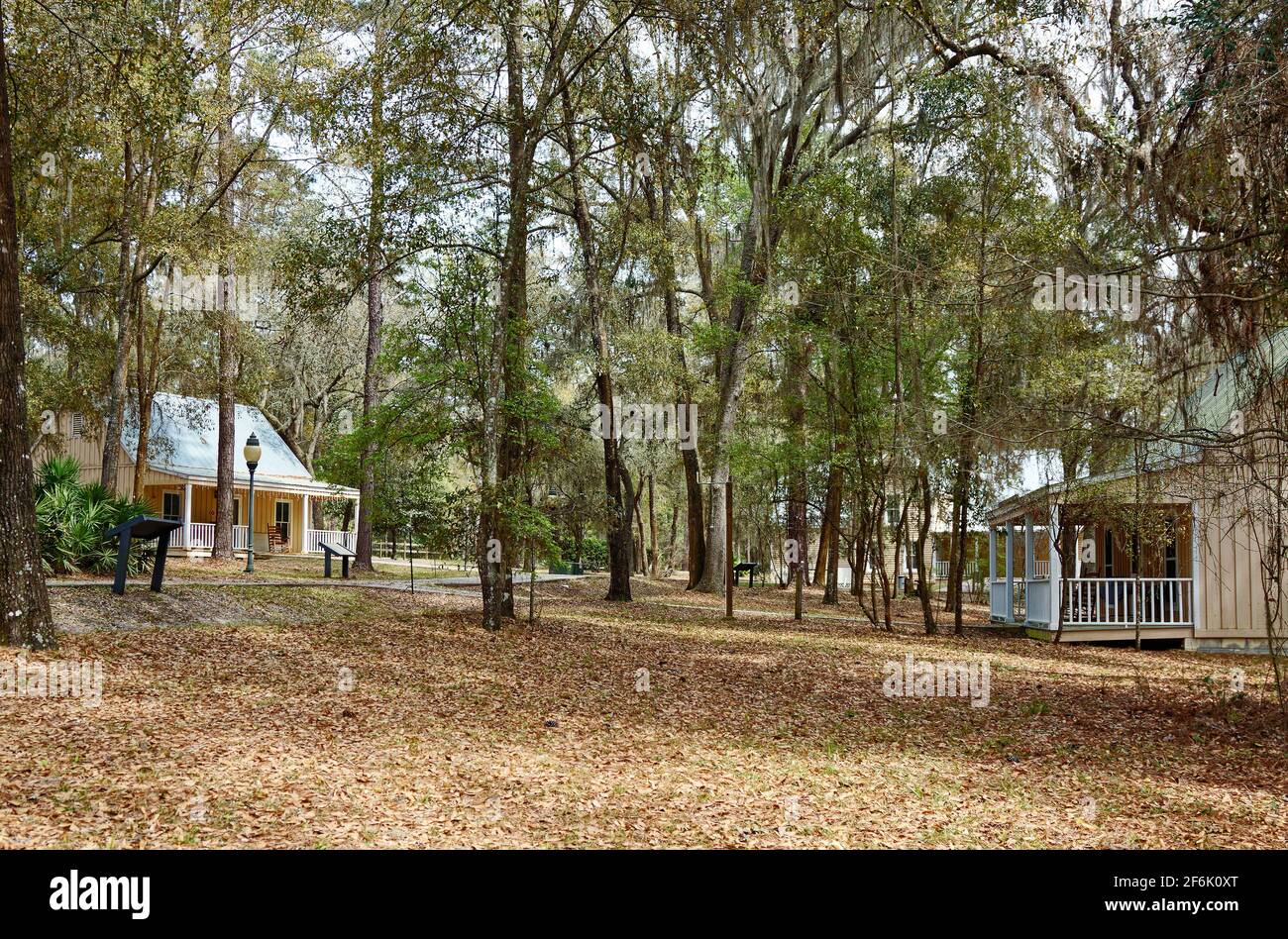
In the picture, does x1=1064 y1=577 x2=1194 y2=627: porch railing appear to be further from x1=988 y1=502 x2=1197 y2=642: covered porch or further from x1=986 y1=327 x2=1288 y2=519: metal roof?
x1=986 y1=327 x2=1288 y2=519: metal roof

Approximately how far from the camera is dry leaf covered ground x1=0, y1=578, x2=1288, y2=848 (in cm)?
494

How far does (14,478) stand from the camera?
7684mm

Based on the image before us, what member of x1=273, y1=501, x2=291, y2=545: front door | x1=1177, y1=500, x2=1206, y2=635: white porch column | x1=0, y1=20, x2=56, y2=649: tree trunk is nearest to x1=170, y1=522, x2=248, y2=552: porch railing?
x1=273, y1=501, x2=291, y2=545: front door

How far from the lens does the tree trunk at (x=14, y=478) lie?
297 inches

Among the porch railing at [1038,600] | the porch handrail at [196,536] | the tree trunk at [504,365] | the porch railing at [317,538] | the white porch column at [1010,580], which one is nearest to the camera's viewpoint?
the tree trunk at [504,365]

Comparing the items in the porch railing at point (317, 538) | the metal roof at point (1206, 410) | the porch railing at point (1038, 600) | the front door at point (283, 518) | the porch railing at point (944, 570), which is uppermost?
the metal roof at point (1206, 410)

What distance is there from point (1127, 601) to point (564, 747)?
13374mm

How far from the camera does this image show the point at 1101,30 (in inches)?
490

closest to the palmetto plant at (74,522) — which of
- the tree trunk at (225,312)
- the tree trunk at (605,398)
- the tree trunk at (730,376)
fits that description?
the tree trunk at (225,312)

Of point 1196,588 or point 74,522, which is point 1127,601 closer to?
point 1196,588

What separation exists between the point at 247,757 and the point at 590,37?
9901 millimetres

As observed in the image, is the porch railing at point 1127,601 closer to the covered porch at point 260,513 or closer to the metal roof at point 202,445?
the metal roof at point 202,445

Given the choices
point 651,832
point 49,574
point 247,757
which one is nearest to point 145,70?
point 49,574

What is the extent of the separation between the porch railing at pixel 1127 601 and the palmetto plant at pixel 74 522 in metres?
15.2
